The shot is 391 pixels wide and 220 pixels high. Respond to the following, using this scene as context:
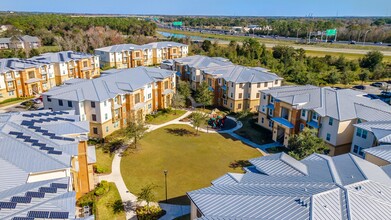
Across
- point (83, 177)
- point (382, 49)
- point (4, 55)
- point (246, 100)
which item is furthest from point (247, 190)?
point (382, 49)

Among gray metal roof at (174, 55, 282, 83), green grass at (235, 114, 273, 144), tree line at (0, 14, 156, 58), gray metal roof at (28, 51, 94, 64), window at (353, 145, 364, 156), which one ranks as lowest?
green grass at (235, 114, 273, 144)

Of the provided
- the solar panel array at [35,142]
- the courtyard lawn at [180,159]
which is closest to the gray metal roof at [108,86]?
the courtyard lawn at [180,159]

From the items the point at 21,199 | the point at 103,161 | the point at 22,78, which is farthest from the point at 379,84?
the point at 22,78

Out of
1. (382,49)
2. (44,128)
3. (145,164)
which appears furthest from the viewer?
(382,49)

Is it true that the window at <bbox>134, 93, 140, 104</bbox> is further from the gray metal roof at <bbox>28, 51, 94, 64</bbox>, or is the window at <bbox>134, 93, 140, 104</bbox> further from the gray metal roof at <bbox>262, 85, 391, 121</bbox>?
the gray metal roof at <bbox>28, 51, 94, 64</bbox>

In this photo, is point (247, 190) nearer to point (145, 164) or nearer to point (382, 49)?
point (145, 164)

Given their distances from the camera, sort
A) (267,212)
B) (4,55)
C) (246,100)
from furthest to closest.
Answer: (4,55) → (246,100) → (267,212)

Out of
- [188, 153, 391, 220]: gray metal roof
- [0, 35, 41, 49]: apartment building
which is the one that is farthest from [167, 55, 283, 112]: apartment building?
[0, 35, 41, 49]: apartment building

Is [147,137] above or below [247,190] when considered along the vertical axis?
below
